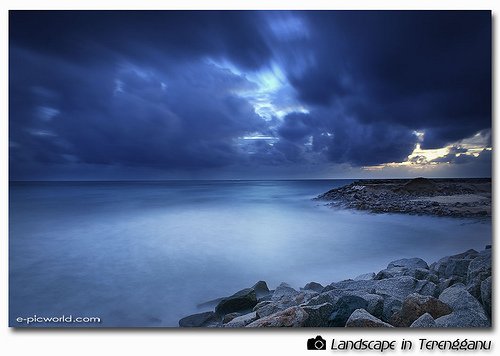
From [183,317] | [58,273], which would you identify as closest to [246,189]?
[183,317]

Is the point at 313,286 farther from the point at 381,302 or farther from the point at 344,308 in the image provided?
the point at 381,302

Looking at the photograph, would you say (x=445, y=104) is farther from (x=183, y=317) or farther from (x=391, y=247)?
(x=183, y=317)

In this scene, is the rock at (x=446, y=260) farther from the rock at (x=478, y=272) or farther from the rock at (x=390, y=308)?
the rock at (x=390, y=308)

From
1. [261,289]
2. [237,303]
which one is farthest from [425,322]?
[237,303]

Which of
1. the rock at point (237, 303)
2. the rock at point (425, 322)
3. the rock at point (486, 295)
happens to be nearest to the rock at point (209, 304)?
the rock at point (237, 303)

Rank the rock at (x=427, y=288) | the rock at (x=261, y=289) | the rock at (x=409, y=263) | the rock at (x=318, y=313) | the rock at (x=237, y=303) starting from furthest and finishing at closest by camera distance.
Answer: the rock at (x=409, y=263), the rock at (x=261, y=289), the rock at (x=237, y=303), the rock at (x=427, y=288), the rock at (x=318, y=313)

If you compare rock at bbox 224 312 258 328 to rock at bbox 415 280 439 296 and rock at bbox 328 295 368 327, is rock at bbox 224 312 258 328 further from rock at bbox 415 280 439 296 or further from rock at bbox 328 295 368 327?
rock at bbox 415 280 439 296

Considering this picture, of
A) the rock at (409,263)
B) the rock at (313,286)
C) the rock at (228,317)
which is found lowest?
the rock at (228,317)

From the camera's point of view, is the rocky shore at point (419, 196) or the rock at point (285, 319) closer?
the rock at point (285, 319)
